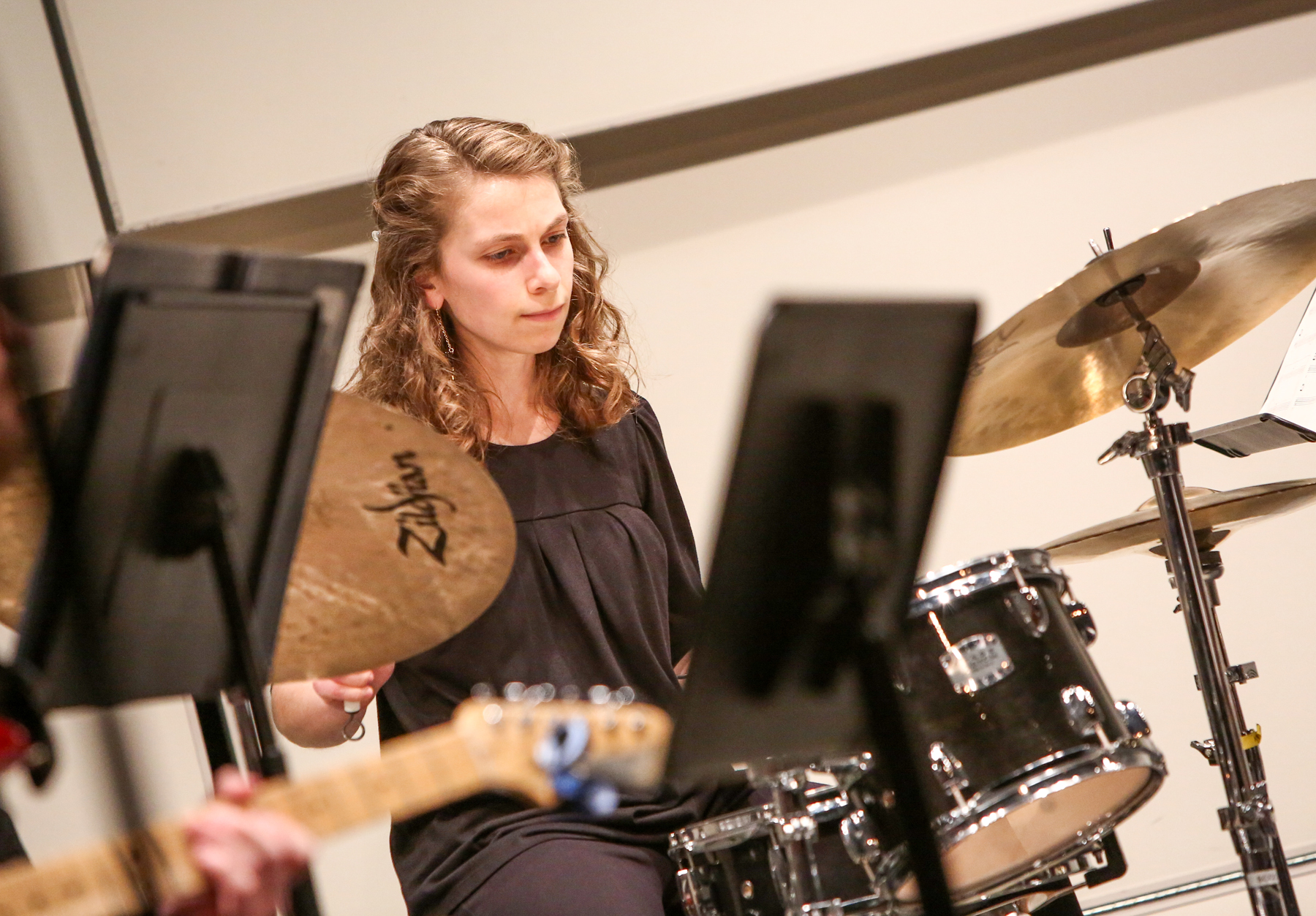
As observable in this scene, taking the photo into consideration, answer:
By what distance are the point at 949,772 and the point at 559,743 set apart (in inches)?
22.0

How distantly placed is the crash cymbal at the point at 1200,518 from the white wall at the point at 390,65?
3.47 feet

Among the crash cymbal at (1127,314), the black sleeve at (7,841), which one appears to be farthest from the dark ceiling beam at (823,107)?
the black sleeve at (7,841)

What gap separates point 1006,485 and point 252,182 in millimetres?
1539

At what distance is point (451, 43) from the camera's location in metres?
2.31

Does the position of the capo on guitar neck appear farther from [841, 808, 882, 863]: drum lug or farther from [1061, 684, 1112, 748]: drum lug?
[1061, 684, 1112, 748]: drum lug

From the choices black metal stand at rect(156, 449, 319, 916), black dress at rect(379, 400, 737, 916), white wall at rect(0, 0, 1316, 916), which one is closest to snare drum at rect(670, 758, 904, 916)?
black dress at rect(379, 400, 737, 916)

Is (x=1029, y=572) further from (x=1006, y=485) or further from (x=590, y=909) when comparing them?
(x=1006, y=485)

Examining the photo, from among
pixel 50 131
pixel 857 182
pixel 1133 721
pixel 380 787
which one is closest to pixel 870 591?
pixel 380 787

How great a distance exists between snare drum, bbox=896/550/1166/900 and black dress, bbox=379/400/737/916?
35 centimetres

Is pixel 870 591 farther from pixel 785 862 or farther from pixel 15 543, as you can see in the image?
pixel 15 543

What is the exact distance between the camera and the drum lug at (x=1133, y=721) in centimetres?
143

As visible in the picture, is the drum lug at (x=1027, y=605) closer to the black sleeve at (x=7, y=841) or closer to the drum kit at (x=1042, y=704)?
the drum kit at (x=1042, y=704)

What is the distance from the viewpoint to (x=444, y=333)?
71.0 inches

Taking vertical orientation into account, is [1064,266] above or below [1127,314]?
above
